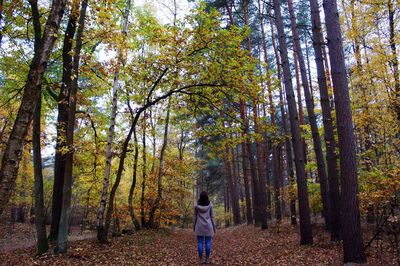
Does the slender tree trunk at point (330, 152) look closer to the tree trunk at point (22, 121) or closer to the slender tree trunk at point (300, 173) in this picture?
the slender tree trunk at point (300, 173)

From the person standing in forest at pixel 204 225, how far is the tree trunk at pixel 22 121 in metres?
5.51

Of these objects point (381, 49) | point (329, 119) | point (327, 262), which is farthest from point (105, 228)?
point (381, 49)

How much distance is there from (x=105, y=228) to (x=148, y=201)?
A: 848cm

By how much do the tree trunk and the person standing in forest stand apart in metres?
5.51

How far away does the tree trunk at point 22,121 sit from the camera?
149 inches

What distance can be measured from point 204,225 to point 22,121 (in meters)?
5.91

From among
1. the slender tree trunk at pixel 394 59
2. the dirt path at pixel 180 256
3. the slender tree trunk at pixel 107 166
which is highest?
the slender tree trunk at pixel 394 59

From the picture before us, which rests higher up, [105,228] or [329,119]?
[329,119]

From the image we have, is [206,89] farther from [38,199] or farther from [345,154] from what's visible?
[38,199]

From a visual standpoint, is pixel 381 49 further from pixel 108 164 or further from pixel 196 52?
pixel 108 164

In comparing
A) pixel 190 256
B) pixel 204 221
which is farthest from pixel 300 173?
pixel 190 256

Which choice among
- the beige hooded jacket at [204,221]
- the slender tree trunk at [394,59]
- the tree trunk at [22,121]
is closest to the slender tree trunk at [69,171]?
the beige hooded jacket at [204,221]

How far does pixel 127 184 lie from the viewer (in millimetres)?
32562

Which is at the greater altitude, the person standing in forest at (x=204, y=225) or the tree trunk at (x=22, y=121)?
the tree trunk at (x=22, y=121)
